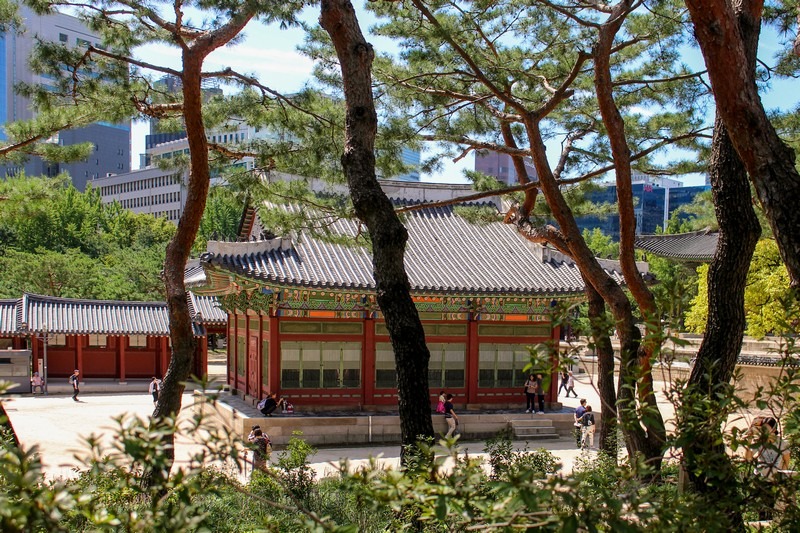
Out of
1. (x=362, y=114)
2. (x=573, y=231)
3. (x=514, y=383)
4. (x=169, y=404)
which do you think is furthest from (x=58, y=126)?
(x=514, y=383)

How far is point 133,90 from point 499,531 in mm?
8999

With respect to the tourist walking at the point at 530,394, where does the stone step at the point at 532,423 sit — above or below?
below

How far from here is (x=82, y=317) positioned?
26.1 metres

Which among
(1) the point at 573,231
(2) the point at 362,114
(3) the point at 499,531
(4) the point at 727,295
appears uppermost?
(2) the point at 362,114

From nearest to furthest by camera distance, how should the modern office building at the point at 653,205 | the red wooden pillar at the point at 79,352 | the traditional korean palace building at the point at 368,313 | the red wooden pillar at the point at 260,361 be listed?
the traditional korean palace building at the point at 368,313, the red wooden pillar at the point at 260,361, the red wooden pillar at the point at 79,352, the modern office building at the point at 653,205

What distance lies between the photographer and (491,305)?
61.3 ft

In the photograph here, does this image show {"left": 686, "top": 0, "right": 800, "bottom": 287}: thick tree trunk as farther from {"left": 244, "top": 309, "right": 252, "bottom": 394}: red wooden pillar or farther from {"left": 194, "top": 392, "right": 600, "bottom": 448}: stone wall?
{"left": 244, "top": 309, "right": 252, "bottom": 394}: red wooden pillar

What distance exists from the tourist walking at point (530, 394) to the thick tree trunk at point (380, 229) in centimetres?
1243

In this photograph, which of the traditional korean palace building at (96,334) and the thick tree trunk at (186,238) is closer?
the thick tree trunk at (186,238)

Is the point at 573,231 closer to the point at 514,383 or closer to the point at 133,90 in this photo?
the point at 133,90

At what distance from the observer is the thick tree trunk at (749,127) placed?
15.3ft

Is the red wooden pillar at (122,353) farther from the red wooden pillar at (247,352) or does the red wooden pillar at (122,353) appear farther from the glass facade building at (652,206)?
the glass facade building at (652,206)

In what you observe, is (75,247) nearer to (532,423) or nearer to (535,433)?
(532,423)

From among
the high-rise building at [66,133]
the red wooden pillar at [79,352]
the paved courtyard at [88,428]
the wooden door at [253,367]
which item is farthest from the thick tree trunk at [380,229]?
the high-rise building at [66,133]
